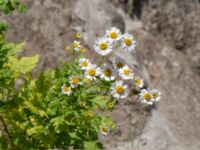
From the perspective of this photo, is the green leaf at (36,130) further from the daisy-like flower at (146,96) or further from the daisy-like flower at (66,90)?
the daisy-like flower at (146,96)

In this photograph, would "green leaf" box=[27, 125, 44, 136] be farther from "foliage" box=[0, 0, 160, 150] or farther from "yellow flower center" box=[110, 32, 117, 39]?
"yellow flower center" box=[110, 32, 117, 39]

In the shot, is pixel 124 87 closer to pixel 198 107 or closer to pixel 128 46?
pixel 128 46

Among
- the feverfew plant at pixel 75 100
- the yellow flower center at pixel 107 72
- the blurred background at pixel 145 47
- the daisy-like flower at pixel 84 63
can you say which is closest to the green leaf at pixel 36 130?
the feverfew plant at pixel 75 100

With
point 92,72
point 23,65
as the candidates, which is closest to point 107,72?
point 92,72

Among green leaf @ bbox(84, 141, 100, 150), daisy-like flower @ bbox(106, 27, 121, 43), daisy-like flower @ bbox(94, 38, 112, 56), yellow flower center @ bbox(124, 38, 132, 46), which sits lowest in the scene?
green leaf @ bbox(84, 141, 100, 150)

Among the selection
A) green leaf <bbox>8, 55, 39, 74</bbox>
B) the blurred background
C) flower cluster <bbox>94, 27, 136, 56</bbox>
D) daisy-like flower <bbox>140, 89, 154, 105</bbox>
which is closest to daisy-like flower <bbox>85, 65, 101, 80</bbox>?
flower cluster <bbox>94, 27, 136, 56</bbox>

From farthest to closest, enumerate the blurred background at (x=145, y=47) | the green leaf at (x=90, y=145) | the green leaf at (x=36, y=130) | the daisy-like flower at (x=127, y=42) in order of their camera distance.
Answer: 1. the blurred background at (x=145, y=47)
2. the green leaf at (x=36, y=130)
3. the green leaf at (x=90, y=145)
4. the daisy-like flower at (x=127, y=42)

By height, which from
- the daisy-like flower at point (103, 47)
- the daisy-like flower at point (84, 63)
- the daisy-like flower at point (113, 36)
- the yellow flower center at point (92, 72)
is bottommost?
the yellow flower center at point (92, 72)

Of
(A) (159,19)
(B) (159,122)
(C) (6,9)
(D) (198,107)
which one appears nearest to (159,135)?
A: (B) (159,122)

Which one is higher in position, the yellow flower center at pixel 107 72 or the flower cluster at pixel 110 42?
the flower cluster at pixel 110 42

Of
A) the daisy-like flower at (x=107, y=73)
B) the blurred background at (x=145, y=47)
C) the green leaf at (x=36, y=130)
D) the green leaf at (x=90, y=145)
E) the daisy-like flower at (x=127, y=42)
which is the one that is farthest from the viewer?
the blurred background at (x=145, y=47)
